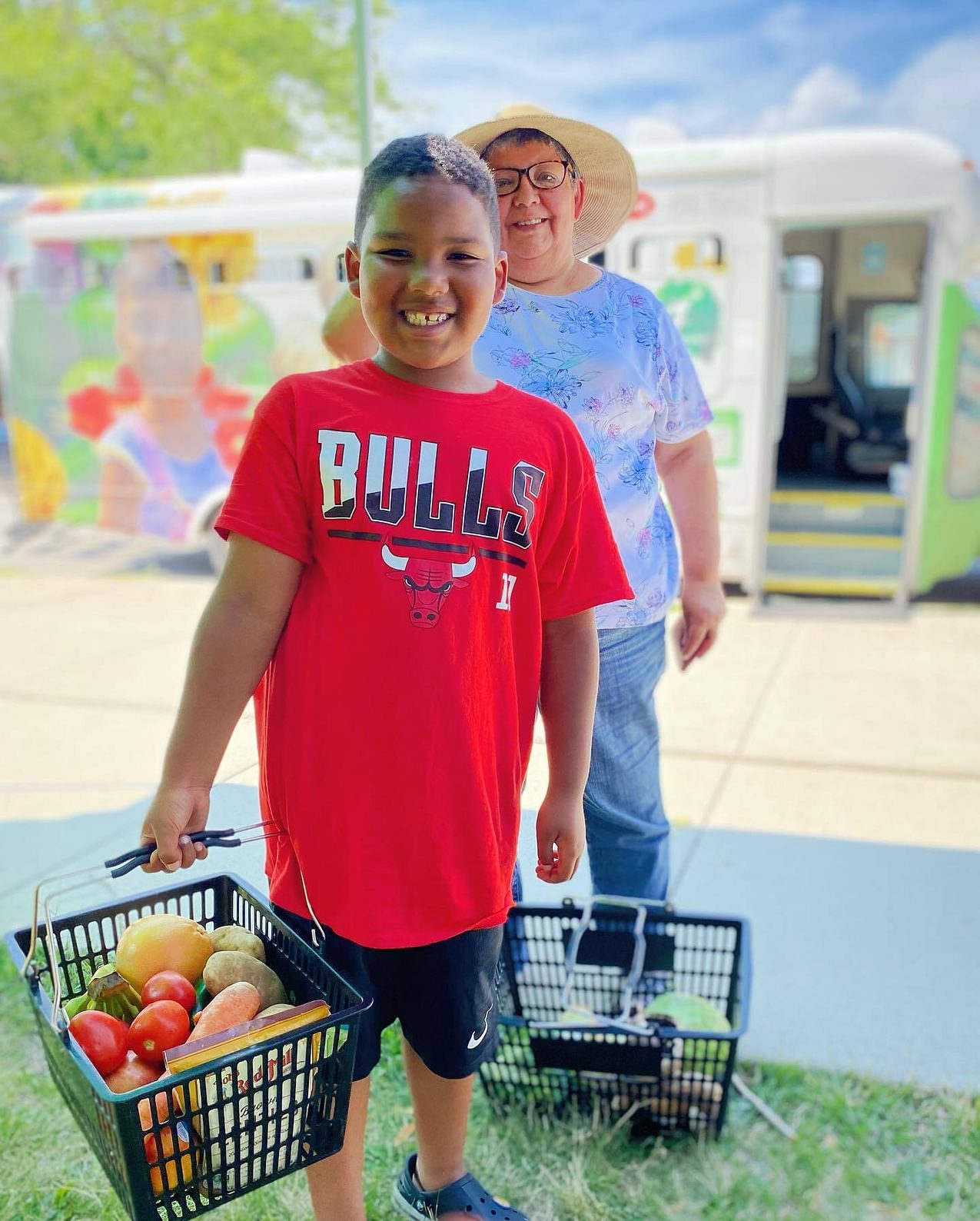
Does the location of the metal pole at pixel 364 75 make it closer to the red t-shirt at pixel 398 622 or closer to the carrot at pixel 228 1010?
the red t-shirt at pixel 398 622

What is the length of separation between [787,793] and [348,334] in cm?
294

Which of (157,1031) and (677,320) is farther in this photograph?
(677,320)

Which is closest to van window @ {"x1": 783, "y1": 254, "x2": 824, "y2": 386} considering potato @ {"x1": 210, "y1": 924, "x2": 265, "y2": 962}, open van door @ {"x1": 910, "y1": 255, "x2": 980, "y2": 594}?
open van door @ {"x1": 910, "y1": 255, "x2": 980, "y2": 594}

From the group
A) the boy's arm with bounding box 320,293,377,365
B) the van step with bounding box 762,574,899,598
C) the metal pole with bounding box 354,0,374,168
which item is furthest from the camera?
the van step with bounding box 762,574,899,598

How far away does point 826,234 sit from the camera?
9820 mm

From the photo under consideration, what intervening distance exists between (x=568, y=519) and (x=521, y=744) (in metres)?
0.36

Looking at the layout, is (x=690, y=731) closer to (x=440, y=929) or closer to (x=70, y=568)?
(x=440, y=929)

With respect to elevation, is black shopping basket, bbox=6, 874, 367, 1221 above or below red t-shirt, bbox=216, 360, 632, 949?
below

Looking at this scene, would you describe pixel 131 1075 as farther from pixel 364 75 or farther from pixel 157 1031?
pixel 364 75

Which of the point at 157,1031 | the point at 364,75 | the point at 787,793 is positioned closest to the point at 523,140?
the point at 157,1031

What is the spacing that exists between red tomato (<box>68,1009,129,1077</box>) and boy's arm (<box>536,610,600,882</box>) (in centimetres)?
69

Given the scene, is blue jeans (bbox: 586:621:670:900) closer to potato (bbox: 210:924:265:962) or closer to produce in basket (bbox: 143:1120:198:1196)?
potato (bbox: 210:924:265:962)

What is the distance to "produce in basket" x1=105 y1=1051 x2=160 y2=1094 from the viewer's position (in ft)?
5.11

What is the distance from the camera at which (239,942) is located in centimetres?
181
